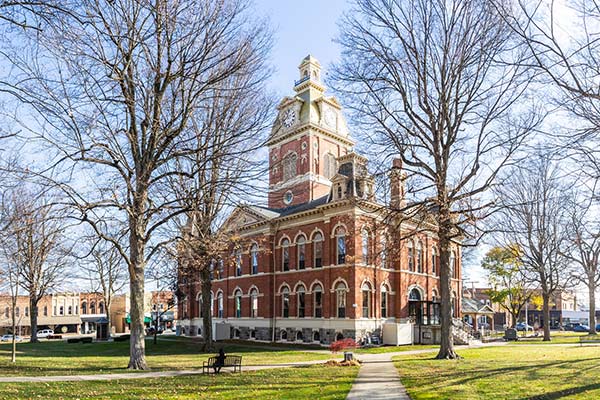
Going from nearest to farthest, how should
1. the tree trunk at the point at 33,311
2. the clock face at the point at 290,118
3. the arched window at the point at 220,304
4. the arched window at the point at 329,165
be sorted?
the tree trunk at the point at 33,311, the arched window at the point at 329,165, the clock face at the point at 290,118, the arched window at the point at 220,304

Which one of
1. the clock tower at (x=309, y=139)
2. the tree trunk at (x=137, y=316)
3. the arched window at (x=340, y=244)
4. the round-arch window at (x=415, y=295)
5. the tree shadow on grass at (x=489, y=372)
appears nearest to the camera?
the tree shadow on grass at (x=489, y=372)

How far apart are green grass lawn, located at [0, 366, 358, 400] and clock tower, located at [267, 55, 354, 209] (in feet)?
87.0

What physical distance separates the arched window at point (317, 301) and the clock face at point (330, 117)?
52.0 feet

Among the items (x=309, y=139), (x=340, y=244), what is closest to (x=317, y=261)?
(x=340, y=244)

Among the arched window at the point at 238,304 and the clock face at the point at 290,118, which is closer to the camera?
the arched window at the point at 238,304

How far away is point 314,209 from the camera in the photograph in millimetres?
37062

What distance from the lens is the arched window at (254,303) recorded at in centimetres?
4240

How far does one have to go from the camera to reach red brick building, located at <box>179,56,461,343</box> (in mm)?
34688

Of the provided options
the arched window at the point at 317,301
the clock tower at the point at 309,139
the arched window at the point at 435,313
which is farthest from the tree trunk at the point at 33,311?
the arched window at the point at 435,313

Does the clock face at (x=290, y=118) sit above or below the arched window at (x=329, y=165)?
above

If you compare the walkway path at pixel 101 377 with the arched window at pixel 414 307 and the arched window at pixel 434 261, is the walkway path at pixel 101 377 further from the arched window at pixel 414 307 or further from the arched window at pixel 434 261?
the arched window at pixel 434 261

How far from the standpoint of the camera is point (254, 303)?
42.7 m

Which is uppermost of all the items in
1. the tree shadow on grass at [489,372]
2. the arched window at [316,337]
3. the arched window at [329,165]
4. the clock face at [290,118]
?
the clock face at [290,118]

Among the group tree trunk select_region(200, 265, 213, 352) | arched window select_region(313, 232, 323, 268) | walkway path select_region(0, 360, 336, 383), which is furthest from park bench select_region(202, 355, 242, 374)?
arched window select_region(313, 232, 323, 268)
